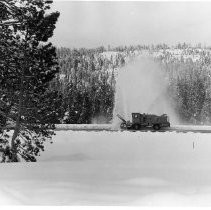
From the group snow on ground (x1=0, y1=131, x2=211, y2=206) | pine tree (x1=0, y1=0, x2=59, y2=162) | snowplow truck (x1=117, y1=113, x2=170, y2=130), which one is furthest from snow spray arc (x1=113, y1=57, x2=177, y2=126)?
snow on ground (x1=0, y1=131, x2=211, y2=206)

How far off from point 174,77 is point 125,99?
64.5 feet

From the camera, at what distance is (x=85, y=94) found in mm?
54812

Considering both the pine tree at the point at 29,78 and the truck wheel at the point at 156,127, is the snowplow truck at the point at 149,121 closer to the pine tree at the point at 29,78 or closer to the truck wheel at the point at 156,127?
the truck wheel at the point at 156,127

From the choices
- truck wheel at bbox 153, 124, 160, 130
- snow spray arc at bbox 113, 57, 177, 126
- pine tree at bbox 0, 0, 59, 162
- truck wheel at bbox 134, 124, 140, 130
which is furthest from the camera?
snow spray arc at bbox 113, 57, 177, 126

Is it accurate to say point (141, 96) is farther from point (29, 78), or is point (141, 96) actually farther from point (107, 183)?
point (107, 183)

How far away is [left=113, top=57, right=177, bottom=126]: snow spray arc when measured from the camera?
52400 mm

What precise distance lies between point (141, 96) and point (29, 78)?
36.5 m

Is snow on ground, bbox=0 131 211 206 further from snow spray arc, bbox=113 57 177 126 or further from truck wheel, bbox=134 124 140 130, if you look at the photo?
snow spray arc, bbox=113 57 177 126

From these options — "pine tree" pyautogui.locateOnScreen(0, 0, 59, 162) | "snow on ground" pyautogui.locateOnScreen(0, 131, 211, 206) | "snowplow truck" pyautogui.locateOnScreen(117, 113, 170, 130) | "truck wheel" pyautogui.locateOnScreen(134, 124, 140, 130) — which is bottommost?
"snow on ground" pyautogui.locateOnScreen(0, 131, 211, 206)

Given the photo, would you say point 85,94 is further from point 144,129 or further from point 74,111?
point 144,129

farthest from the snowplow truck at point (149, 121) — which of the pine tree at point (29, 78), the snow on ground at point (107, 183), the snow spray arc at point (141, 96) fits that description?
the snow on ground at point (107, 183)

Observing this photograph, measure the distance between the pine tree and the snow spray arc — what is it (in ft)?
89.3

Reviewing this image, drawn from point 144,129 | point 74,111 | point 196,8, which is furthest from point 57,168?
point 74,111

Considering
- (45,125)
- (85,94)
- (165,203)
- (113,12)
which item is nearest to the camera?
(165,203)
